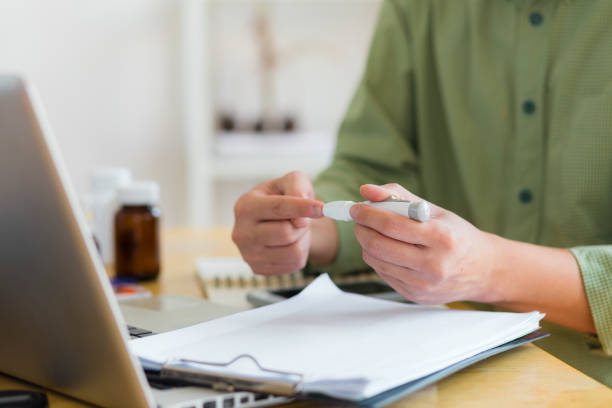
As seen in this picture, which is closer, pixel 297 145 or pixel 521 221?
pixel 521 221

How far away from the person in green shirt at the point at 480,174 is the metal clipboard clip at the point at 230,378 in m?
0.18

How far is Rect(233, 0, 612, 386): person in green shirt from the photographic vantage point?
1.93 ft

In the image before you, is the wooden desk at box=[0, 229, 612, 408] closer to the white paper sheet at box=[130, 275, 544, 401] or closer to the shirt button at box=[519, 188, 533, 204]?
the white paper sheet at box=[130, 275, 544, 401]

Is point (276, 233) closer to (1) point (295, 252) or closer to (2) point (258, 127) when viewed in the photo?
(1) point (295, 252)

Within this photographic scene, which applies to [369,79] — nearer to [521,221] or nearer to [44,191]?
[521,221]

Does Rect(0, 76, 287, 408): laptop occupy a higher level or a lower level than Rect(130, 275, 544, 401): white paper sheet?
higher

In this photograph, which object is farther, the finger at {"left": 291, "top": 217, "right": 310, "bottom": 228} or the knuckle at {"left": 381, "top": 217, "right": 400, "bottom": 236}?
the finger at {"left": 291, "top": 217, "right": 310, "bottom": 228}

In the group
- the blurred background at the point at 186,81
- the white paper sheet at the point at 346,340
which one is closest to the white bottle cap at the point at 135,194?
the white paper sheet at the point at 346,340

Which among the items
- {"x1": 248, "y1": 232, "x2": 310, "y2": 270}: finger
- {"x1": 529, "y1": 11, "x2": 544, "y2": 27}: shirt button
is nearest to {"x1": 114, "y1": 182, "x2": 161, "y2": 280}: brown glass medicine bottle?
{"x1": 248, "y1": 232, "x2": 310, "y2": 270}: finger

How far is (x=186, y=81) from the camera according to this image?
7.23 feet

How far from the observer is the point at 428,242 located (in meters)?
0.54

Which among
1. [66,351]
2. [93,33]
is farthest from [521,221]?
[93,33]

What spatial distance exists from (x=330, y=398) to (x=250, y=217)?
37 centimetres

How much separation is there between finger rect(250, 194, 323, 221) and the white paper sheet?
0.10m
